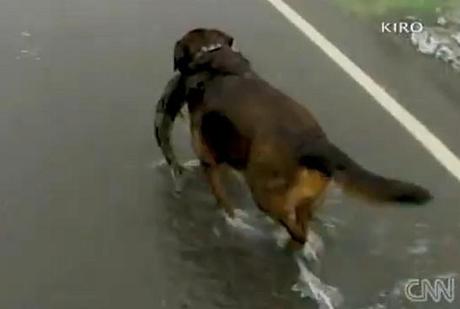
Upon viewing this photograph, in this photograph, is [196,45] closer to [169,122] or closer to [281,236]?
[169,122]

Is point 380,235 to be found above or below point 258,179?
below

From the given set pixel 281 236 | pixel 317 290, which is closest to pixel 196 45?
pixel 281 236

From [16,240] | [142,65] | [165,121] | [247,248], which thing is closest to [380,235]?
[247,248]

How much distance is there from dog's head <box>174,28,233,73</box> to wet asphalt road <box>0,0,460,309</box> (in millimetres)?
351

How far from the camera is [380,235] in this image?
3.54 meters

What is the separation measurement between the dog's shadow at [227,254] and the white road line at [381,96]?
0.70 m

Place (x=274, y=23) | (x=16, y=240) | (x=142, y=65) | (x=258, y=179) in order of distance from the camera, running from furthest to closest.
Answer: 1. (x=274, y=23)
2. (x=142, y=65)
3. (x=16, y=240)
4. (x=258, y=179)

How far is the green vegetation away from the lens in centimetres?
491

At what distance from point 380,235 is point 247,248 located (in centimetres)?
41

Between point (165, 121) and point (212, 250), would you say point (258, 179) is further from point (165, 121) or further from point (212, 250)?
point (165, 121)

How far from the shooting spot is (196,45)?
12.8 ft

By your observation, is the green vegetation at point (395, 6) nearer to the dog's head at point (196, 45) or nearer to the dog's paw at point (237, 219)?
the dog's head at point (196, 45)

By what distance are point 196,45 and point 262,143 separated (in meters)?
0.71

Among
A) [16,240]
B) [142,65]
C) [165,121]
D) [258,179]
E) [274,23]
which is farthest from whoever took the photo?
[274,23]
